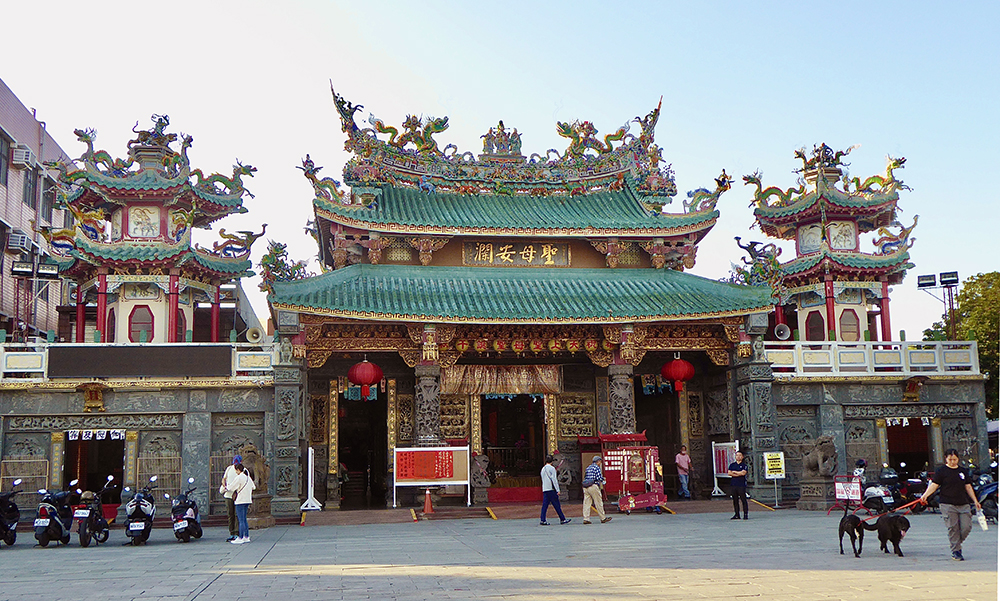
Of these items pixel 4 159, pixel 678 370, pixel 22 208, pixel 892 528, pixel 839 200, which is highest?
pixel 4 159

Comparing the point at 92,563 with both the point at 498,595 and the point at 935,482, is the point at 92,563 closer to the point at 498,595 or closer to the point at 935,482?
the point at 498,595

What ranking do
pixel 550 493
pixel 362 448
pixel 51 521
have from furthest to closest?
pixel 362 448
pixel 550 493
pixel 51 521

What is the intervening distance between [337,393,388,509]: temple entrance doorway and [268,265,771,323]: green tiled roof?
411cm

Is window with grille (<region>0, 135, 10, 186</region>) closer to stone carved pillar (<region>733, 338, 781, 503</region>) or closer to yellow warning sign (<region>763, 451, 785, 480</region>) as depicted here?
stone carved pillar (<region>733, 338, 781, 503</region>)

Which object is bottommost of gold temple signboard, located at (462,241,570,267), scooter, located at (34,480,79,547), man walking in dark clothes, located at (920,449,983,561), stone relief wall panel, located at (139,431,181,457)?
scooter, located at (34,480,79,547)

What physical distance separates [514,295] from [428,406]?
3.52m

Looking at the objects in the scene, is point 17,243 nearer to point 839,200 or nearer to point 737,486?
point 737,486

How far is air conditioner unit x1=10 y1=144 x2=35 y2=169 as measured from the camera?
29156 mm

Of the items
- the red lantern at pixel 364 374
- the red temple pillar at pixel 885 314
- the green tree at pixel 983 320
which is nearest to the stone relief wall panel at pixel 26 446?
the red lantern at pixel 364 374

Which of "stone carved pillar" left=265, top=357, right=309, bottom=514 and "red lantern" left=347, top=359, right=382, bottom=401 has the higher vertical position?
"red lantern" left=347, top=359, right=382, bottom=401

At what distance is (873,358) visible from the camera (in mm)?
21781

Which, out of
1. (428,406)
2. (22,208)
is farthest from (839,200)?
(22,208)

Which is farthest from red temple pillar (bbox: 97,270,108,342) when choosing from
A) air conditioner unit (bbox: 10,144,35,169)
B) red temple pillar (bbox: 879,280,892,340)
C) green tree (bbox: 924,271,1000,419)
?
green tree (bbox: 924,271,1000,419)

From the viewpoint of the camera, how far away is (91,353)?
19.6m
